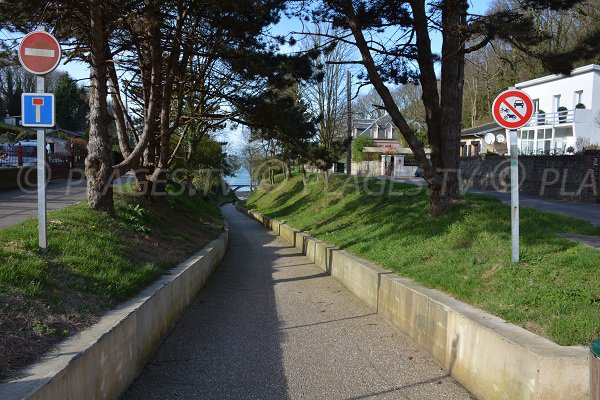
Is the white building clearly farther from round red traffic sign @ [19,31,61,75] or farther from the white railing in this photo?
round red traffic sign @ [19,31,61,75]

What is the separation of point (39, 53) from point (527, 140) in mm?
38972

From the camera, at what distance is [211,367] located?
6203 millimetres

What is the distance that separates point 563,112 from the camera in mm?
34594

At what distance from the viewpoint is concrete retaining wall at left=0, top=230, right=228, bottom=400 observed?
361 cm

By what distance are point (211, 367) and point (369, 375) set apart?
1.86 meters

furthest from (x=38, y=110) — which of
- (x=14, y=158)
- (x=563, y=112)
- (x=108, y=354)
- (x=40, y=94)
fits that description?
(x=563, y=112)

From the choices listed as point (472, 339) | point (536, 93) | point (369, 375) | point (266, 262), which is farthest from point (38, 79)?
point (536, 93)

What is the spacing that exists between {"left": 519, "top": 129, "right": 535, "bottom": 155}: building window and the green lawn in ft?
84.1

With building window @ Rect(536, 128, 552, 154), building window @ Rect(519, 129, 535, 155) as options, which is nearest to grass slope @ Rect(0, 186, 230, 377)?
building window @ Rect(536, 128, 552, 154)

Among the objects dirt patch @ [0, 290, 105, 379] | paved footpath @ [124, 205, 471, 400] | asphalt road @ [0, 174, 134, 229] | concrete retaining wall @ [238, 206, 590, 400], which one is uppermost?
asphalt road @ [0, 174, 134, 229]

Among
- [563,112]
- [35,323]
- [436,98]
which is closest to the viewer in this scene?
[35,323]

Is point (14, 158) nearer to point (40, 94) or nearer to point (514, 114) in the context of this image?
point (40, 94)

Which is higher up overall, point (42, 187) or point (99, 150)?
point (99, 150)

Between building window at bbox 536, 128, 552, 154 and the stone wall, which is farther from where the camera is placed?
building window at bbox 536, 128, 552, 154
